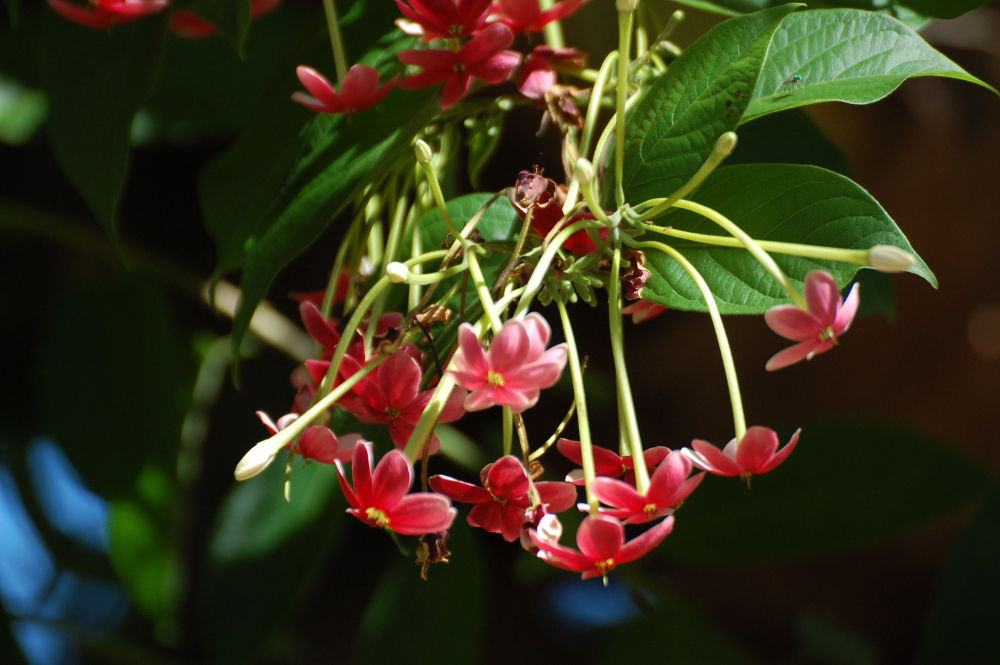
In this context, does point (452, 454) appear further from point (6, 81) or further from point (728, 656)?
point (6, 81)

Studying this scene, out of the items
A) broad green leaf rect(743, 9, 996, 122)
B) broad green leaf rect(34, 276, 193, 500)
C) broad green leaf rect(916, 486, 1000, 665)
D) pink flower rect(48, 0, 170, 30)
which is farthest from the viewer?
broad green leaf rect(34, 276, 193, 500)

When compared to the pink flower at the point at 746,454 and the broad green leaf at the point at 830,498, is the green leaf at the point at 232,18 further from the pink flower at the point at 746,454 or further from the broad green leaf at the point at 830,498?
the broad green leaf at the point at 830,498

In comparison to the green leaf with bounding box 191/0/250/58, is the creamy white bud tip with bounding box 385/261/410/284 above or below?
below

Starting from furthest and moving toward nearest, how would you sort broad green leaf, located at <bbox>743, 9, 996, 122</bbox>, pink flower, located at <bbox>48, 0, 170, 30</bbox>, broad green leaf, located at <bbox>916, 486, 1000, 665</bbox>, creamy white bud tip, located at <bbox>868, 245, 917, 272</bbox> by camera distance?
broad green leaf, located at <bbox>916, 486, 1000, 665</bbox> < pink flower, located at <bbox>48, 0, 170, 30</bbox> < broad green leaf, located at <bbox>743, 9, 996, 122</bbox> < creamy white bud tip, located at <bbox>868, 245, 917, 272</bbox>

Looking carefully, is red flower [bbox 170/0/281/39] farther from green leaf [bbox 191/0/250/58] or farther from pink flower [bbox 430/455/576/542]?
pink flower [bbox 430/455/576/542]

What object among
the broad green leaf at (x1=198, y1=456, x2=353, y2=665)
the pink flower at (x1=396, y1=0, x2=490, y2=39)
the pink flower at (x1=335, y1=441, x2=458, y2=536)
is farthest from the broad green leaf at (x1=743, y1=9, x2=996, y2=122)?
the broad green leaf at (x1=198, y1=456, x2=353, y2=665)

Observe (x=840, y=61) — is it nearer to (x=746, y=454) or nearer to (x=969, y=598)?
(x=746, y=454)
